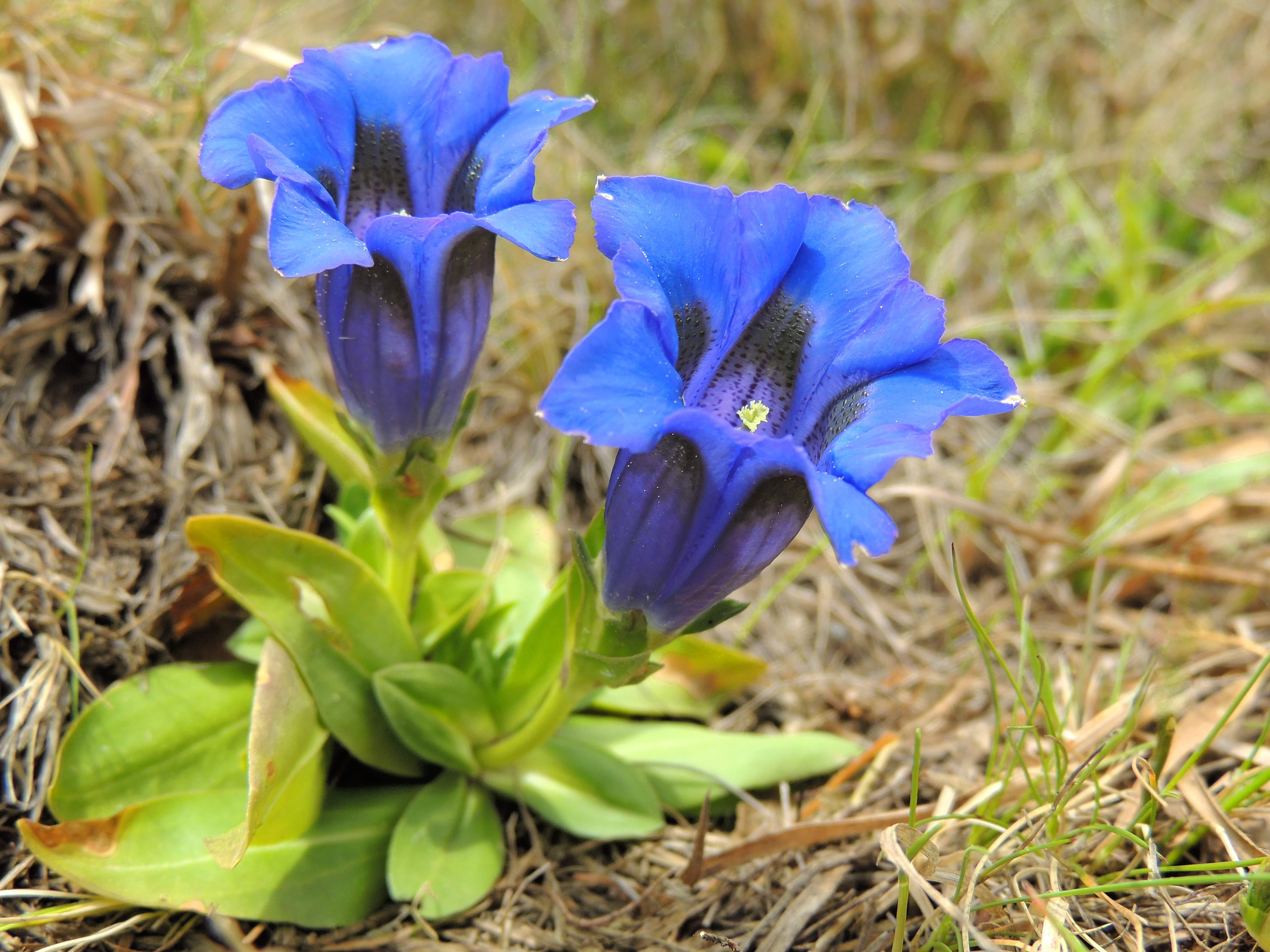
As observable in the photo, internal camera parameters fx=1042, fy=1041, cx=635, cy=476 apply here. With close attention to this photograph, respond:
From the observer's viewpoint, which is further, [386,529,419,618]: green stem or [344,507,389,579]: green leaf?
[344,507,389,579]: green leaf

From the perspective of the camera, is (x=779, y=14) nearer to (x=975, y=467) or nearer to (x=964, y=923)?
(x=975, y=467)

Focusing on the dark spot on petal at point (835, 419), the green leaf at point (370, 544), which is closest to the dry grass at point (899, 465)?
the green leaf at point (370, 544)

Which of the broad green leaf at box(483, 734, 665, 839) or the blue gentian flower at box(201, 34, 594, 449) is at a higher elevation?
the blue gentian flower at box(201, 34, 594, 449)

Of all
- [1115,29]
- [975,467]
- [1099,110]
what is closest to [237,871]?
[975,467]

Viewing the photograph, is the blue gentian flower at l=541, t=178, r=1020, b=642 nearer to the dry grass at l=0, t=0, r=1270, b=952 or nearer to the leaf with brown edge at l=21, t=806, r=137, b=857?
the dry grass at l=0, t=0, r=1270, b=952

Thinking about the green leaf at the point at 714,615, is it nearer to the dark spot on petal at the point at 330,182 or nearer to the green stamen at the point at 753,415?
the green stamen at the point at 753,415

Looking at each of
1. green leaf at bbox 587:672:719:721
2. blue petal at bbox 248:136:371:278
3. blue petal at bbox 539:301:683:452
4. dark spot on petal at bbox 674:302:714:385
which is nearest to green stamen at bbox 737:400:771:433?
dark spot on petal at bbox 674:302:714:385
